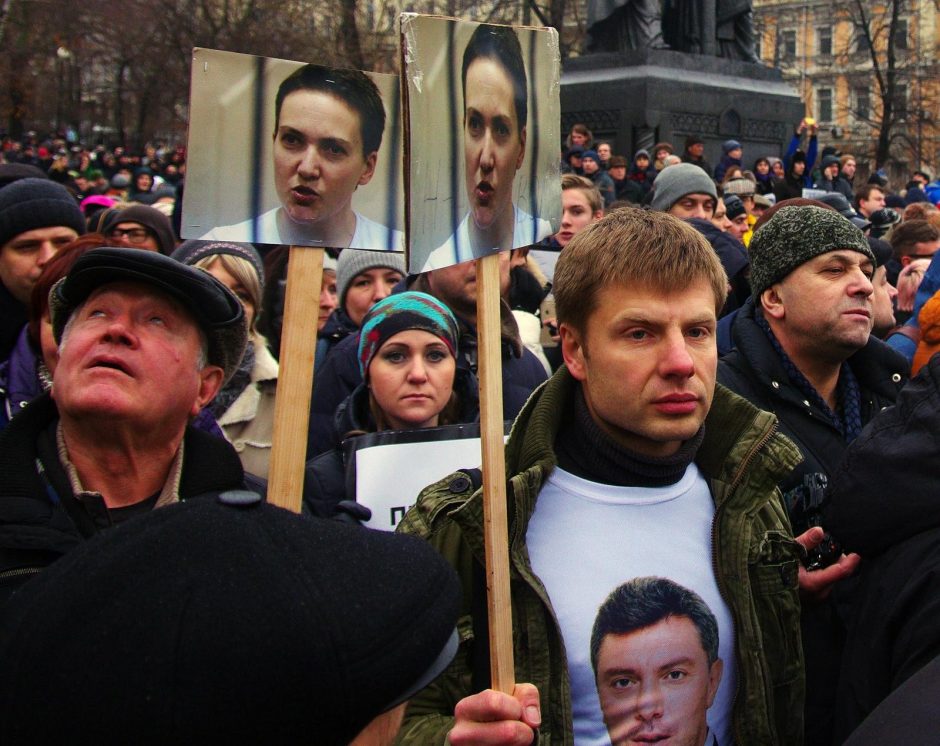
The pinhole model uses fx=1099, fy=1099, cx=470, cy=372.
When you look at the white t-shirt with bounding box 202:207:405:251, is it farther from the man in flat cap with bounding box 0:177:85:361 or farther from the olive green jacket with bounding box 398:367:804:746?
the man in flat cap with bounding box 0:177:85:361

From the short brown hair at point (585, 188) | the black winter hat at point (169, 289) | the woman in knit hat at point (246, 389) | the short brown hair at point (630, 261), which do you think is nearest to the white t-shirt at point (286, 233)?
the black winter hat at point (169, 289)

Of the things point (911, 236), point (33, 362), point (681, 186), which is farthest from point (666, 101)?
point (33, 362)

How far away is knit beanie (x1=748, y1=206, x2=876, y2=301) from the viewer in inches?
126

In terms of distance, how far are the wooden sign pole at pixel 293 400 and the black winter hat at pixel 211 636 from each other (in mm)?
909

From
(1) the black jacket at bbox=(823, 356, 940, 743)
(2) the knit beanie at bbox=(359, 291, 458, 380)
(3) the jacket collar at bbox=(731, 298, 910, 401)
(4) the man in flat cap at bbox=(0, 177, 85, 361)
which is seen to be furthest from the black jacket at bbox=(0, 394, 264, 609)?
(4) the man in flat cap at bbox=(0, 177, 85, 361)

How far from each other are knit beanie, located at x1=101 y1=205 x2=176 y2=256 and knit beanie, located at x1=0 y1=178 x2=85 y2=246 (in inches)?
26.1

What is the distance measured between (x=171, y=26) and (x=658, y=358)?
89.1ft

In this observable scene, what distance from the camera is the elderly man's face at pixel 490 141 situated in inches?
84.3

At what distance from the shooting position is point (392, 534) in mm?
1340

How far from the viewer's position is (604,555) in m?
2.07

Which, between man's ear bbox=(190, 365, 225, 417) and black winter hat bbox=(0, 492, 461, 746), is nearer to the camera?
black winter hat bbox=(0, 492, 461, 746)

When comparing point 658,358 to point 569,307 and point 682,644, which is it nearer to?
point 569,307

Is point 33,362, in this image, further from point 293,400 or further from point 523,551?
point 523,551

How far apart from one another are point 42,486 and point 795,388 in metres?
2.00
